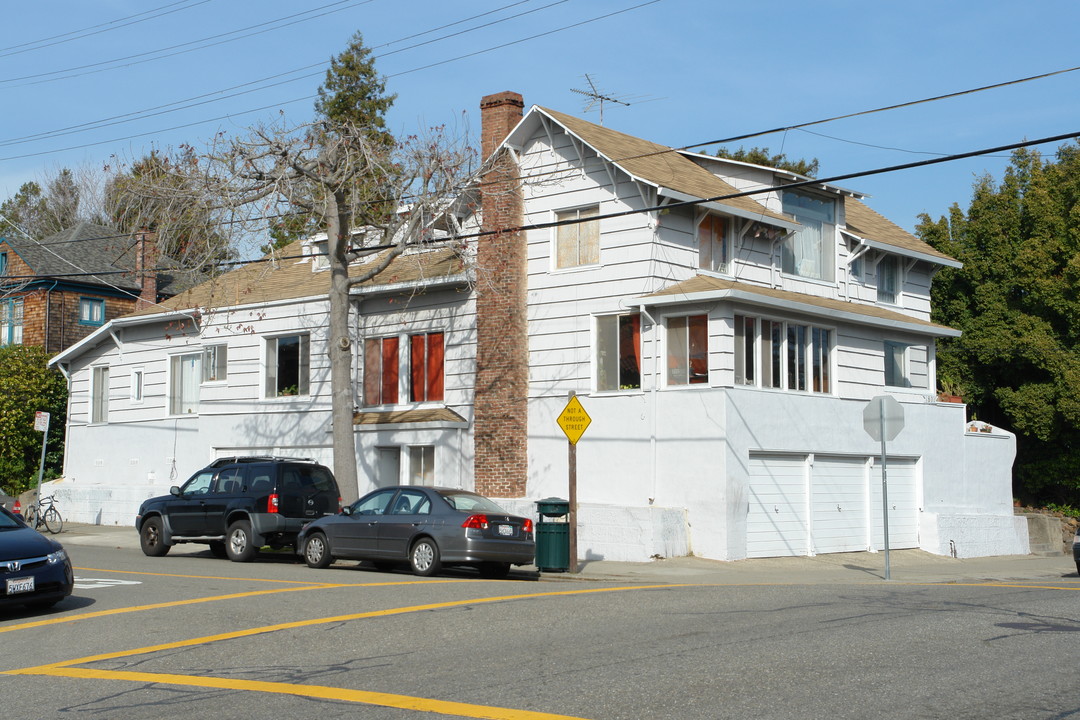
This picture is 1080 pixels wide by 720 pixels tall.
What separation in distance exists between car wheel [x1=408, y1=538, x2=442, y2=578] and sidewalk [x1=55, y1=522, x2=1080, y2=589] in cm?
203

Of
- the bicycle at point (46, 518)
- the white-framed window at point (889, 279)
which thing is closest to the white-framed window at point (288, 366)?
the bicycle at point (46, 518)

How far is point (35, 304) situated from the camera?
136ft

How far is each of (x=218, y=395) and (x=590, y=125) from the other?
13129 mm

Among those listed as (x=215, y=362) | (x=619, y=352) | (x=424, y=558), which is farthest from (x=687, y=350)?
(x=215, y=362)

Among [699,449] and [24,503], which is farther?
[24,503]

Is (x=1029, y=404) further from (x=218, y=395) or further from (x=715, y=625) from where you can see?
(x=715, y=625)

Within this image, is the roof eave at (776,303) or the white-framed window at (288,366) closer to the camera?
the roof eave at (776,303)

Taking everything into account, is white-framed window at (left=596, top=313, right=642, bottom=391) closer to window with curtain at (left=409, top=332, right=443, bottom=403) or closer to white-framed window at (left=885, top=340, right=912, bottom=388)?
window with curtain at (left=409, top=332, right=443, bottom=403)

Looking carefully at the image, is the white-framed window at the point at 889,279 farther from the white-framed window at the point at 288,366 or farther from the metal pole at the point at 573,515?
the white-framed window at the point at 288,366

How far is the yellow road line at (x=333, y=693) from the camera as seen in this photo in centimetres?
773

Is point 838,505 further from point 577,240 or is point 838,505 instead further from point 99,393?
point 99,393

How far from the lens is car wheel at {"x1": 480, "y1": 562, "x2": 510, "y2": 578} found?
A: 19312mm

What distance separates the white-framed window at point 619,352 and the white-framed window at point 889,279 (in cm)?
916

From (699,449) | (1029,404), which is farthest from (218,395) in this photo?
(1029,404)
